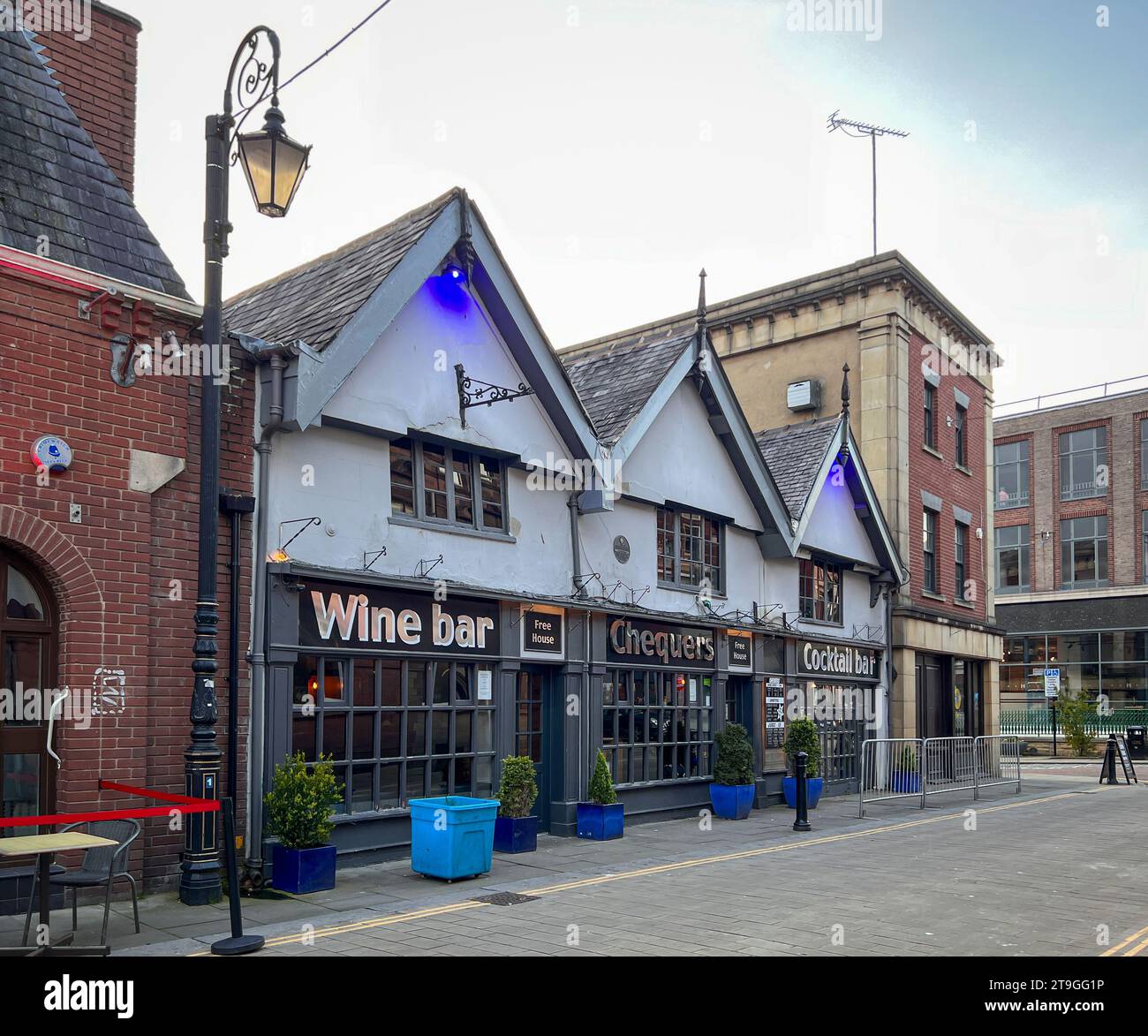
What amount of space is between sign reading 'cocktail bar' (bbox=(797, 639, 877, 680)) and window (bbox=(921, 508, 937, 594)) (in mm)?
3987

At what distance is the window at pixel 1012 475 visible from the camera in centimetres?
5591

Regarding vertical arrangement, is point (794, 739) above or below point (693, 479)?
below

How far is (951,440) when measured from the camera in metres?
29.2

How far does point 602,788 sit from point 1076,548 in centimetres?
4423

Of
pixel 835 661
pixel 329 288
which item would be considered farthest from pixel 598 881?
pixel 835 661

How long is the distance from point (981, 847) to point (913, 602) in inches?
469

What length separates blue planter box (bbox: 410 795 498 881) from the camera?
465 inches

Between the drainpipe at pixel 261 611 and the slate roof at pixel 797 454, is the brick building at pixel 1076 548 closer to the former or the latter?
the slate roof at pixel 797 454

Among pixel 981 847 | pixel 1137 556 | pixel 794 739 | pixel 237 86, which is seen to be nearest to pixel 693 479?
pixel 794 739

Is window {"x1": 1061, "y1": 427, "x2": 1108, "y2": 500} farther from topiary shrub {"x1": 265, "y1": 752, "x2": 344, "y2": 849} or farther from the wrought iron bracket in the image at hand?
topiary shrub {"x1": 265, "y1": 752, "x2": 344, "y2": 849}

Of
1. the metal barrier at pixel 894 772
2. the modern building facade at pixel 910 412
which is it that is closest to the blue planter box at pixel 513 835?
the metal barrier at pixel 894 772

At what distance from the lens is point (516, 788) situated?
45.1 ft

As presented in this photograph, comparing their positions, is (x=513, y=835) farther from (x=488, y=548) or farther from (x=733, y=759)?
(x=733, y=759)

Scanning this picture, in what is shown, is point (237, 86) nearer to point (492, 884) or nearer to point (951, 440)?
point (492, 884)
